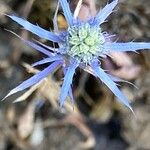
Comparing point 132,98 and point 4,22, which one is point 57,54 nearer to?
point 4,22

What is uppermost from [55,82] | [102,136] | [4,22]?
[4,22]

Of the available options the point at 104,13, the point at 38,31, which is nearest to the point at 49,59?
the point at 38,31

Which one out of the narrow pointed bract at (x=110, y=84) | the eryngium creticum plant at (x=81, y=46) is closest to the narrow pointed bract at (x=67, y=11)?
the eryngium creticum plant at (x=81, y=46)

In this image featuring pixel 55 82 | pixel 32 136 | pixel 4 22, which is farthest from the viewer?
pixel 32 136

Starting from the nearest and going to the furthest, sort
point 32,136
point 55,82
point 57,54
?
1. point 57,54
2. point 55,82
3. point 32,136

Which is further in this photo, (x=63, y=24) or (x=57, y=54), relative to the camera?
(x=63, y=24)

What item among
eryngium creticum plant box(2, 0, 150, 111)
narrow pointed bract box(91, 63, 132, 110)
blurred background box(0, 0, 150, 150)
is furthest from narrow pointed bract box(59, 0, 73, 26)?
blurred background box(0, 0, 150, 150)

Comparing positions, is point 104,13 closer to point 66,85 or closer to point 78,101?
point 66,85

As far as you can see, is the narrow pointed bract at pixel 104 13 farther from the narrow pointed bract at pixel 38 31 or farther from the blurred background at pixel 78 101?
the blurred background at pixel 78 101

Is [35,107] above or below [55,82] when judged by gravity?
below

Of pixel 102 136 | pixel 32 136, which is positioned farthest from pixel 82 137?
pixel 32 136
